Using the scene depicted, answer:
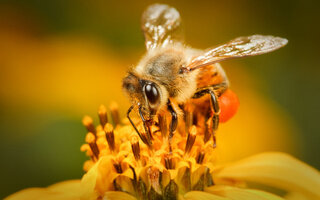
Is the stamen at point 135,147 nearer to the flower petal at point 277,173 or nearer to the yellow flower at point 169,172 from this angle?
the yellow flower at point 169,172

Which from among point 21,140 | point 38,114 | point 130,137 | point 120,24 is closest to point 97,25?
point 120,24

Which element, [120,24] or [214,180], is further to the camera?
[120,24]

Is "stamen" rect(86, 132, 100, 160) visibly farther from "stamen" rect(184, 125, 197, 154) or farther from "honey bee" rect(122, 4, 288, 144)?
"stamen" rect(184, 125, 197, 154)

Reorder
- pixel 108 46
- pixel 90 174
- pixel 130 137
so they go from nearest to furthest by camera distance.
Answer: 1. pixel 90 174
2. pixel 130 137
3. pixel 108 46

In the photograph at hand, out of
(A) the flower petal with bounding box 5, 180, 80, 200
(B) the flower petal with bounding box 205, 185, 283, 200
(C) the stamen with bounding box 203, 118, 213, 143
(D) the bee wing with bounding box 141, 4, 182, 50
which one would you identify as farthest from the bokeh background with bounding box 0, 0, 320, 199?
(B) the flower petal with bounding box 205, 185, 283, 200

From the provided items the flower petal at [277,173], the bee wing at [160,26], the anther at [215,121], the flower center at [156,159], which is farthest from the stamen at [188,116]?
the bee wing at [160,26]

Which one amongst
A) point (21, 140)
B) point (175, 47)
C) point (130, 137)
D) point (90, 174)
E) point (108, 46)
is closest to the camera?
point (90, 174)

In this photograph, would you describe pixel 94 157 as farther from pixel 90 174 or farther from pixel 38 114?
pixel 38 114
